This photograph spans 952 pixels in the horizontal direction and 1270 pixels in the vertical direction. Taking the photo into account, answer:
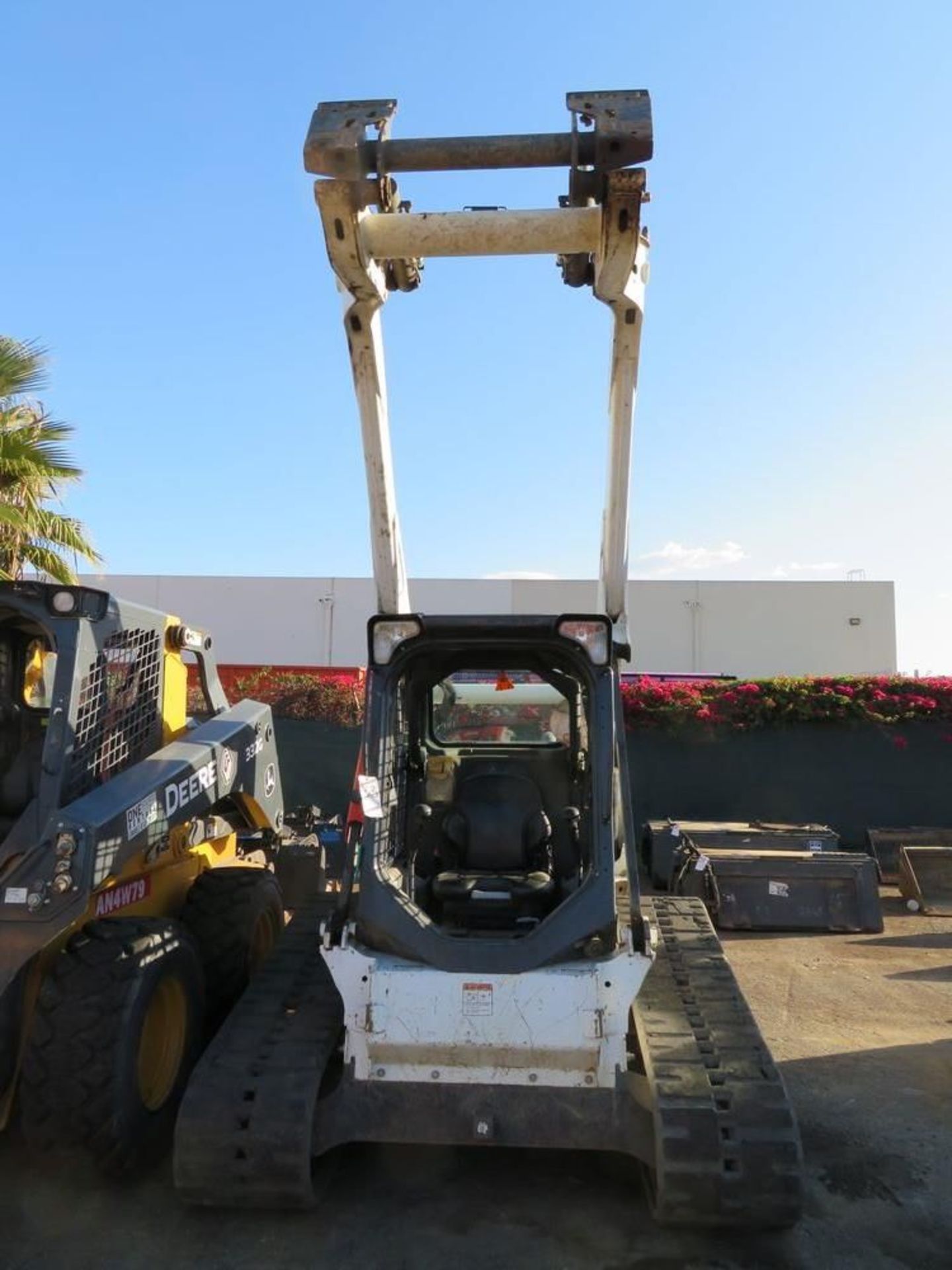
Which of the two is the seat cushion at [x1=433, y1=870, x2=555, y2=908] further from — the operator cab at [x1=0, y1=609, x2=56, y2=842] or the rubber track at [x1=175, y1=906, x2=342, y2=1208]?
the operator cab at [x1=0, y1=609, x2=56, y2=842]

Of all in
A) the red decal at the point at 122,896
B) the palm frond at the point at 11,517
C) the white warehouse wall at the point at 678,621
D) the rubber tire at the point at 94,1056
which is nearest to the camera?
the rubber tire at the point at 94,1056

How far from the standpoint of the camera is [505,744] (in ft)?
19.7

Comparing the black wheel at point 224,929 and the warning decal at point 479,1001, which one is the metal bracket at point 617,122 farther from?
the black wheel at point 224,929

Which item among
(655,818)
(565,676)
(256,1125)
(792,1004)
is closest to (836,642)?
(655,818)

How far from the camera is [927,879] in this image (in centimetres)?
1045

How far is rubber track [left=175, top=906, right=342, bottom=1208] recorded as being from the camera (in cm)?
379

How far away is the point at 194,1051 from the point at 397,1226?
4.94 ft

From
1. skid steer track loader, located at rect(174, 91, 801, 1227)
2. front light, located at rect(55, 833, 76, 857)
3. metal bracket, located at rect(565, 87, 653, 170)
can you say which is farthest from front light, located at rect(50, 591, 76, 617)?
metal bracket, located at rect(565, 87, 653, 170)

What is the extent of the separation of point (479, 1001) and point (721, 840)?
23.0 feet

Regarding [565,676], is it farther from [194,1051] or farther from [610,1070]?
[194,1051]

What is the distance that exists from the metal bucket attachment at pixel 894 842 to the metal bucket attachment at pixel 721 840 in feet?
3.22

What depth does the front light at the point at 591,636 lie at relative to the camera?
441cm

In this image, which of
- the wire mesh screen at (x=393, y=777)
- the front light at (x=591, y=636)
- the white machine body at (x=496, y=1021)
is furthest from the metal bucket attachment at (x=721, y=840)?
the white machine body at (x=496, y=1021)

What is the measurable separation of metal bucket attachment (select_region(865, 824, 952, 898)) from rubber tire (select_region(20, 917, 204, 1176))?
9578 mm
